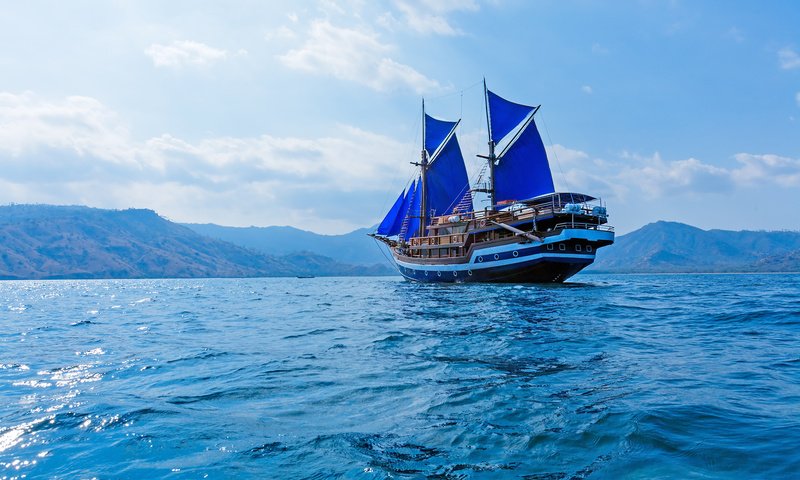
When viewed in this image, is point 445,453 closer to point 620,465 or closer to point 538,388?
point 620,465

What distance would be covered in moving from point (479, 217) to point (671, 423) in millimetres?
50576

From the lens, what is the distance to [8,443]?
6449mm

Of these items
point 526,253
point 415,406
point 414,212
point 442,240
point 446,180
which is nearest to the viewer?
point 415,406

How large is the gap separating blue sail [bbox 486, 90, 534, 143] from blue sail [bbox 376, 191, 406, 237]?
17454 mm

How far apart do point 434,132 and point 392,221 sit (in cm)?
1632

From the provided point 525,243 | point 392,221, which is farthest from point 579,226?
point 392,221

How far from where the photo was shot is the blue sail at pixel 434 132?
74.3 metres

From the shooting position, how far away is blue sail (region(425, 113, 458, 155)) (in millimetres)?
74312

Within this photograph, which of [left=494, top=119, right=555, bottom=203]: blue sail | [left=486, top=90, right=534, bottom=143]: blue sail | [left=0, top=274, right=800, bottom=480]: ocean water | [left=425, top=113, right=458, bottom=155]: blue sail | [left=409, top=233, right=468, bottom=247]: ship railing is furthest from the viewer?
[left=425, top=113, right=458, bottom=155]: blue sail

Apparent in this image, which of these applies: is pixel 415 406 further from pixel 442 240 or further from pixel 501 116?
pixel 501 116

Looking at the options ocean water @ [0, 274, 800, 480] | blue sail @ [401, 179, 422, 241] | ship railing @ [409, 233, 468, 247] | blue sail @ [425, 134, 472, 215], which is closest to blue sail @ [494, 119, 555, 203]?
blue sail @ [425, 134, 472, 215]

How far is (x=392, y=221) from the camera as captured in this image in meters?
76.9

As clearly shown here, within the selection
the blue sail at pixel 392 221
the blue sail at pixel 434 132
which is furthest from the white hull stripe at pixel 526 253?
the blue sail at pixel 434 132

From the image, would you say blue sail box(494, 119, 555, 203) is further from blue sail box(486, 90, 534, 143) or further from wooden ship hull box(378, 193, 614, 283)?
blue sail box(486, 90, 534, 143)
